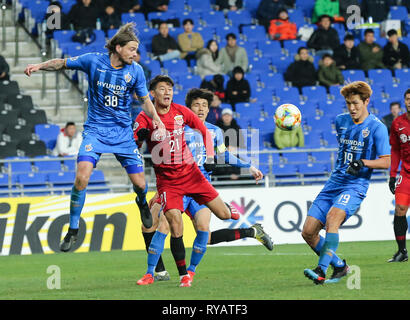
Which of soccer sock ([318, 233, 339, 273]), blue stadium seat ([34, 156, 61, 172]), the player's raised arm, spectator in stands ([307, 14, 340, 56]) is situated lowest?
blue stadium seat ([34, 156, 61, 172])

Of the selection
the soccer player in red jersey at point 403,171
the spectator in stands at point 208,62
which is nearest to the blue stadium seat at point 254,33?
the spectator in stands at point 208,62

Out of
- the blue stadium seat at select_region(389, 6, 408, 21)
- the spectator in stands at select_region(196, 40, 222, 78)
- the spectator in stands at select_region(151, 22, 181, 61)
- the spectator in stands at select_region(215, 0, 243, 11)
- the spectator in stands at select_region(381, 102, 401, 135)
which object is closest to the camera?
the spectator in stands at select_region(381, 102, 401, 135)

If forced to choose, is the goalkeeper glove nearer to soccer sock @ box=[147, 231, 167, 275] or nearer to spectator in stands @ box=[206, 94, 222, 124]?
soccer sock @ box=[147, 231, 167, 275]

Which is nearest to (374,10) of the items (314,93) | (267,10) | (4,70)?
(267,10)

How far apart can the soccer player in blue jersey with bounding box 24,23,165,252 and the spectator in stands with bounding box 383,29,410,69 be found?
13.1 metres

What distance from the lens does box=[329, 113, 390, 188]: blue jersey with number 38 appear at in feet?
30.3

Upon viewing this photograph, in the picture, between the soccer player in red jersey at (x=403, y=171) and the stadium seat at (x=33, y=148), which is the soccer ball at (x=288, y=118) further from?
the stadium seat at (x=33, y=148)

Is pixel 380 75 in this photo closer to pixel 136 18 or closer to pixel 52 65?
pixel 136 18

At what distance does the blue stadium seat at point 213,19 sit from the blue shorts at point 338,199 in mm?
13507

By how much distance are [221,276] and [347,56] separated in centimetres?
1220

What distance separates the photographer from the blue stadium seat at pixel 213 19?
22.4 meters

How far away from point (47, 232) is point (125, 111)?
6.68 metres

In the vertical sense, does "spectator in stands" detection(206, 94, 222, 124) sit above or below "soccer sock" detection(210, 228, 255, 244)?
above

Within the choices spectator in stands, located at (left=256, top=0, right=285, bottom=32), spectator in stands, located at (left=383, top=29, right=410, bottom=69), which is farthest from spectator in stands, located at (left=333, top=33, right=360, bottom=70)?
spectator in stands, located at (left=256, top=0, right=285, bottom=32)
